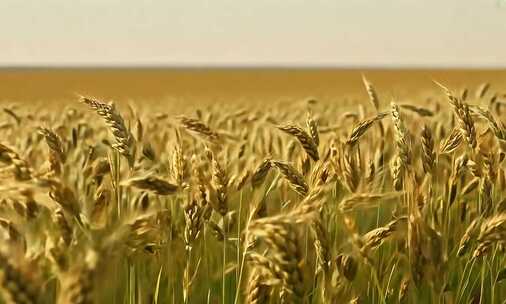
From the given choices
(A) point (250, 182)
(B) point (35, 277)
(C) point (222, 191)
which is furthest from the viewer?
(A) point (250, 182)

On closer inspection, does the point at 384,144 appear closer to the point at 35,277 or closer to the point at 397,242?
the point at 397,242

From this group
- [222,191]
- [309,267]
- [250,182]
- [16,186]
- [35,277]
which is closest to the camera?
[35,277]

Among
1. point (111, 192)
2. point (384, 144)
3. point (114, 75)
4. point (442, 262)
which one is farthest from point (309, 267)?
point (114, 75)

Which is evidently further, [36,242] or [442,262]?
[442,262]

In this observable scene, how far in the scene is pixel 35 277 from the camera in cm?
86

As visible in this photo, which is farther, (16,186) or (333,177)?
(333,177)

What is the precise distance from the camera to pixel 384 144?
305cm

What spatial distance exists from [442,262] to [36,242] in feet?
2.69

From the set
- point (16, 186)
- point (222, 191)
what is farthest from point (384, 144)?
point (16, 186)

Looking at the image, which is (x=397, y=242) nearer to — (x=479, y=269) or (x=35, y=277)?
(x=479, y=269)

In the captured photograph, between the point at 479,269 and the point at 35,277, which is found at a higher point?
the point at 35,277

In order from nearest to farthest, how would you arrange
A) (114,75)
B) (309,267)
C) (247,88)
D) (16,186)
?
(16,186)
(309,267)
(247,88)
(114,75)

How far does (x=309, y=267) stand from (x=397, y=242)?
0.70m

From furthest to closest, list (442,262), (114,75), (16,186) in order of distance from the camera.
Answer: (114,75)
(442,262)
(16,186)
